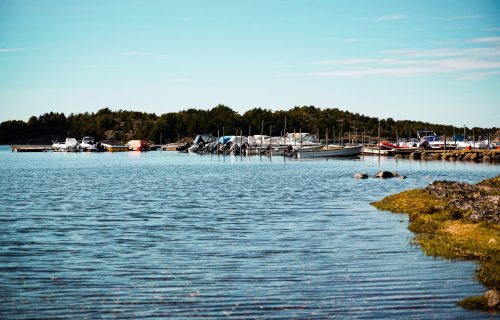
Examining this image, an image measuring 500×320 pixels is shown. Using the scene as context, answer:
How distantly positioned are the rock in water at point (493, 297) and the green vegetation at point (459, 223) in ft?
0.36

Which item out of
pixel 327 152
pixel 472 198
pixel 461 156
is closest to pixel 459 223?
pixel 472 198

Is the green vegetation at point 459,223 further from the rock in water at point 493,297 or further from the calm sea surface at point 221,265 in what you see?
the calm sea surface at point 221,265

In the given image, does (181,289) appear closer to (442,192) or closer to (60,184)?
(442,192)

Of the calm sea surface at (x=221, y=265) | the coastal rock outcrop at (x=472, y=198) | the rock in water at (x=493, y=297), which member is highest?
the coastal rock outcrop at (x=472, y=198)

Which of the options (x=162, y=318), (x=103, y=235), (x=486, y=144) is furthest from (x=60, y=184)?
(x=486, y=144)

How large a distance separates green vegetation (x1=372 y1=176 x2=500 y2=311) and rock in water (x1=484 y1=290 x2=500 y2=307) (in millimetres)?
109

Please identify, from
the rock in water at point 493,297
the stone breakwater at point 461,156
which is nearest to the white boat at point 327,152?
the stone breakwater at point 461,156

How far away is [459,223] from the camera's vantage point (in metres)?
32.5

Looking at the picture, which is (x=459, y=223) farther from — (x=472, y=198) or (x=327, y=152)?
(x=327, y=152)

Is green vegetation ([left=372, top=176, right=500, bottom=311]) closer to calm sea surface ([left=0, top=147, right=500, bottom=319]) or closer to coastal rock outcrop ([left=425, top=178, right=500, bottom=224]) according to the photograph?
coastal rock outcrop ([left=425, top=178, right=500, bottom=224])

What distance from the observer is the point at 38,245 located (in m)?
30.7

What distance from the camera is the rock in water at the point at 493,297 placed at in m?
17.9

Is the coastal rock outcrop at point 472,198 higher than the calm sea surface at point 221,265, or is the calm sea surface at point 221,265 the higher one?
the coastal rock outcrop at point 472,198

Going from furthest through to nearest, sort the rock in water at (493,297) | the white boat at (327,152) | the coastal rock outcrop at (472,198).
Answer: the white boat at (327,152), the coastal rock outcrop at (472,198), the rock in water at (493,297)
